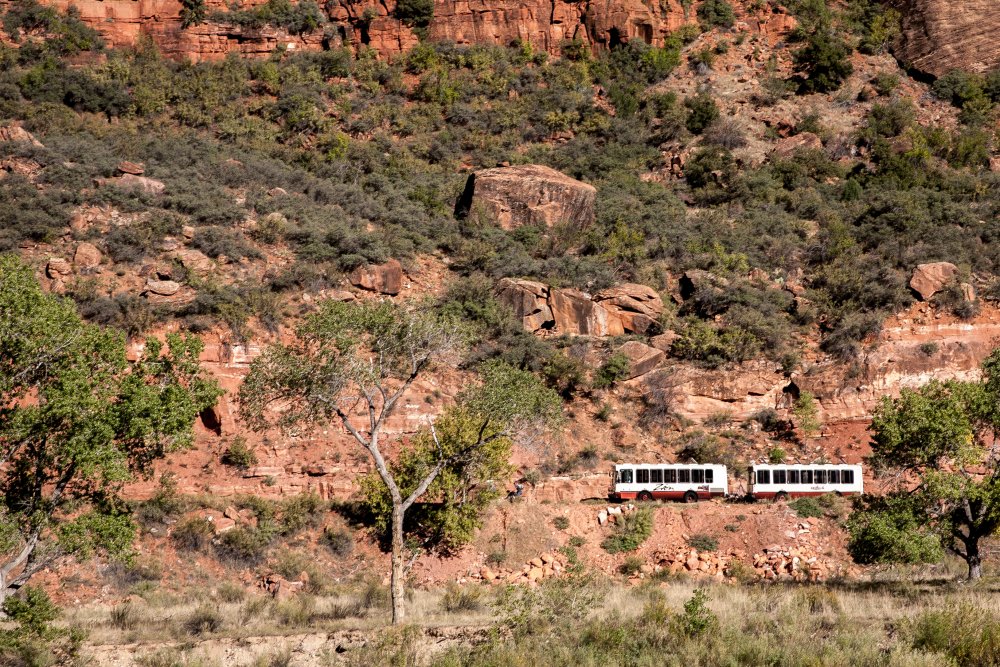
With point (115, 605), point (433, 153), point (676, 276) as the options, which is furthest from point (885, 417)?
point (433, 153)

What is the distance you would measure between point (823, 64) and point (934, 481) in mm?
Answer: 49871

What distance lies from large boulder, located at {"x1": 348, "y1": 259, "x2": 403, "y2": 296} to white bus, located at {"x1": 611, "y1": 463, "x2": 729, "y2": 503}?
45.0ft

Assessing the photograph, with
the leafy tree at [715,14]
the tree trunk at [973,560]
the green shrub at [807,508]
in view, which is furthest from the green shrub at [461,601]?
the leafy tree at [715,14]

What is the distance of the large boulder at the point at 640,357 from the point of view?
35531mm

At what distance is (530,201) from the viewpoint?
151ft

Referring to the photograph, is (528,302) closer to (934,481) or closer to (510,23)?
(934,481)

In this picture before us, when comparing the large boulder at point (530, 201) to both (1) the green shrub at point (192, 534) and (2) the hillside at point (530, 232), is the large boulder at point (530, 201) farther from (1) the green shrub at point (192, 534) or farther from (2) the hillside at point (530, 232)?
(1) the green shrub at point (192, 534)

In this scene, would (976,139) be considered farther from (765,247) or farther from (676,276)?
(676,276)

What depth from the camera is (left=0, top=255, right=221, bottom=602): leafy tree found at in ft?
45.4

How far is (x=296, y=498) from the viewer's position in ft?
90.0

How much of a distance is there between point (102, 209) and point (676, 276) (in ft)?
89.4

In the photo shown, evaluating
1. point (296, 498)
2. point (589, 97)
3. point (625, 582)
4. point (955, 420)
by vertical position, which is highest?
point (589, 97)

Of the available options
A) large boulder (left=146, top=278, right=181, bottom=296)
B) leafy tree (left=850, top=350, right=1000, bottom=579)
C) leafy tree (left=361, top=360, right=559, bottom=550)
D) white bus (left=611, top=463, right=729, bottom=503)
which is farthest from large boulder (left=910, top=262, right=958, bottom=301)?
large boulder (left=146, top=278, right=181, bottom=296)

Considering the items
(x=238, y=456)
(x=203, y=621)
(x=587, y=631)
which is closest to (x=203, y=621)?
(x=203, y=621)
